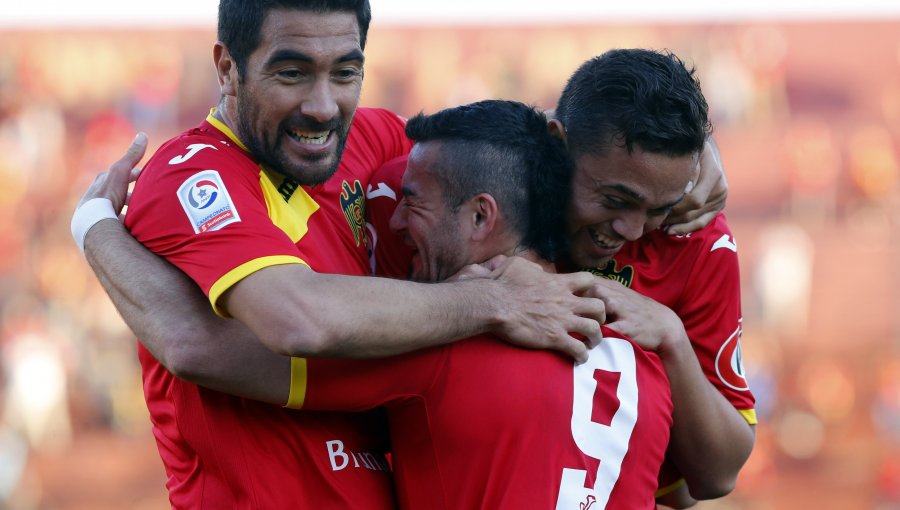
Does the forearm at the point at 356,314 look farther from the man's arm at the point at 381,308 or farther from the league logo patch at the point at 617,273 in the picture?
the league logo patch at the point at 617,273

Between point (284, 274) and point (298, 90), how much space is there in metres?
0.61

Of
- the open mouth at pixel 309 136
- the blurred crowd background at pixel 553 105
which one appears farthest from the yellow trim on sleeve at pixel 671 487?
the blurred crowd background at pixel 553 105

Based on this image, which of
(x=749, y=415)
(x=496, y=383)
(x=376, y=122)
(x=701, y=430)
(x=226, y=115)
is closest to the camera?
(x=496, y=383)

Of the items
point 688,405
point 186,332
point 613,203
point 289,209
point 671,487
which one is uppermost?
point 613,203

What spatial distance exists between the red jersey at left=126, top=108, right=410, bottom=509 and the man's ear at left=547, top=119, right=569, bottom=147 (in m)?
0.64

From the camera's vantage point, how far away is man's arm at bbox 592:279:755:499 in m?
3.18

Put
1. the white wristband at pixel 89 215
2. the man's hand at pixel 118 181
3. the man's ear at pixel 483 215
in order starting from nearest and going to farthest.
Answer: the man's ear at pixel 483 215 → the white wristband at pixel 89 215 → the man's hand at pixel 118 181

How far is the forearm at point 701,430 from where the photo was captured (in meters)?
3.27

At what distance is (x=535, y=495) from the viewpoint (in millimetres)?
2805

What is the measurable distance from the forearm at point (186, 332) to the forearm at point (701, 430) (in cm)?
115

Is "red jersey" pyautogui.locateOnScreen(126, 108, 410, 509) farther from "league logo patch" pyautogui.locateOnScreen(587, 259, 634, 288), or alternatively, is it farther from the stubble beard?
"league logo patch" pyautogui.locateOnScreen(587, 259, 634, 288)

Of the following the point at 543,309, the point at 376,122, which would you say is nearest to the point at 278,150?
the point at 376,122

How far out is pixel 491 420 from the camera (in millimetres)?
2797

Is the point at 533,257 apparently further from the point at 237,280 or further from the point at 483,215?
the point at 237,280
